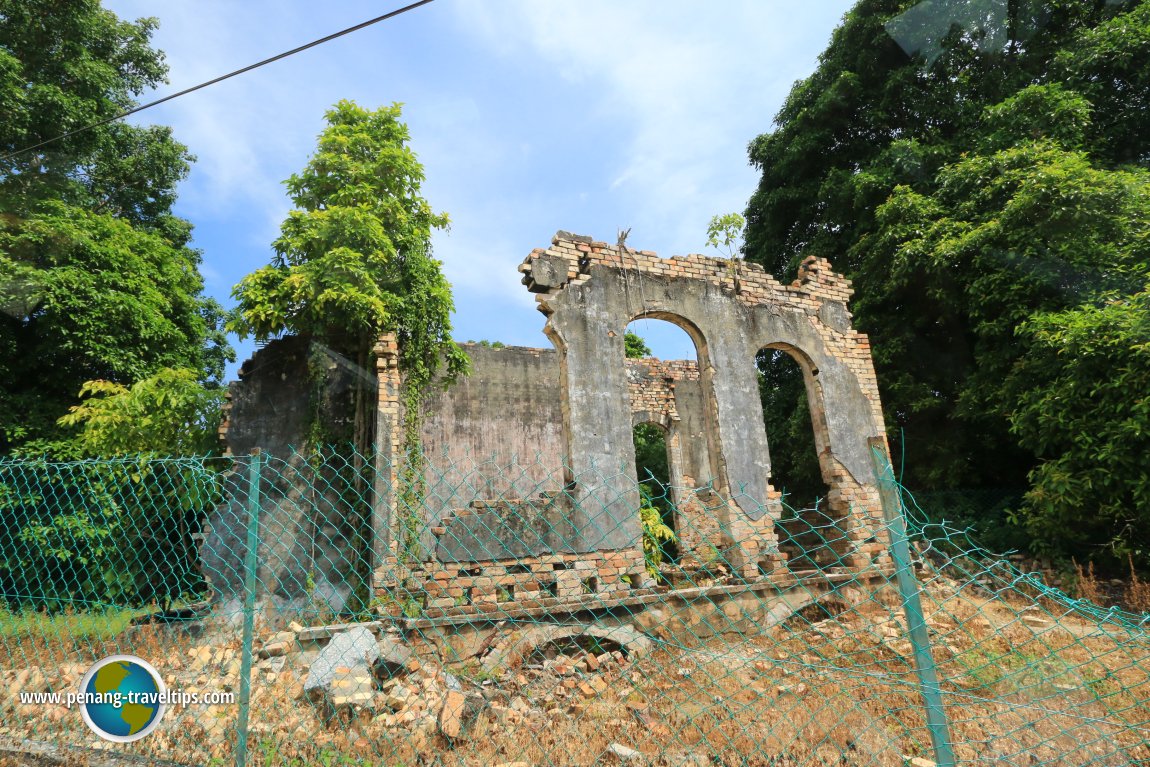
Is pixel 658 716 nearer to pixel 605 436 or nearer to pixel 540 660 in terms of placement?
pixel 540 660

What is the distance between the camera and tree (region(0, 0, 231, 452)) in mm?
12203

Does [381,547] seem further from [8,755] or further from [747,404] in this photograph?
[747,404]

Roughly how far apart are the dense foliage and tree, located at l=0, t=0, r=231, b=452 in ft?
47.6

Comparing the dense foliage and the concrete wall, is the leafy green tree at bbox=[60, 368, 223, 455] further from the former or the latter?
the dense foliage

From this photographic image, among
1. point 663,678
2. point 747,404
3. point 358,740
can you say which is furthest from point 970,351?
point 358,740

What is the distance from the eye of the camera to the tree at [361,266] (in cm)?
910

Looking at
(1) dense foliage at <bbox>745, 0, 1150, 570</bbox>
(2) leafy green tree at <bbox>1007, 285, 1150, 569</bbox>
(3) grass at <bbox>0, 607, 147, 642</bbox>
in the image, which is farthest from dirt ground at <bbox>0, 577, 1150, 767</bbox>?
(2) leafy green tree at <bbox>1007, 285, 1150, 569</bbox>

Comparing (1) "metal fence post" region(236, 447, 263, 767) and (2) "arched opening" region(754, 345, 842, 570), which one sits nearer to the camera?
(1) "metal fence post" region(236, 447, 263, 767)

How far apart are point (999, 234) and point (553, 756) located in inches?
436

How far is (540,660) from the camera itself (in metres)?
6.49

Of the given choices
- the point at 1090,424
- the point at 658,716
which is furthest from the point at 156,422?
the point at 1090,424

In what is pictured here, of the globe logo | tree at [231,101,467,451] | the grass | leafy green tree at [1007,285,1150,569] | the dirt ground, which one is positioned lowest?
the dirt ground

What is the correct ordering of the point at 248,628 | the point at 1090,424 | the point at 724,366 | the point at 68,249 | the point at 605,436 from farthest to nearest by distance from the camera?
the point at 68,249 < the point at 724,366 < the point at 1090,424 < the point at 605,436 < the point at 248,628

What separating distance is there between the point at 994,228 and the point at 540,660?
397 inches
